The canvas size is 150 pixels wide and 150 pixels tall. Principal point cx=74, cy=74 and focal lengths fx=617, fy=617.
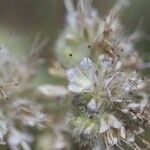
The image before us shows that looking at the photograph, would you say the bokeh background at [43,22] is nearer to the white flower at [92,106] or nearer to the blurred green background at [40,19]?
the blurred green background at [40,19]

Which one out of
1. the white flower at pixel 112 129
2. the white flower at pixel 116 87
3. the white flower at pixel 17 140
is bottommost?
the white flower at pixel 112 129

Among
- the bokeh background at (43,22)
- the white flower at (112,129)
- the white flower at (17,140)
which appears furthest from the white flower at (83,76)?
the bokeh background at (43,22)

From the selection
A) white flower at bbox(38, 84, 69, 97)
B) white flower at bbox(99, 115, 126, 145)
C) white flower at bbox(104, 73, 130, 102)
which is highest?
white flower at bbox(38, 84, 69, 97)

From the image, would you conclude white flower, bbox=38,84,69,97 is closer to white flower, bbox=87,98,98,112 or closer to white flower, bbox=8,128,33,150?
white flower, bbox=8,128,33,150

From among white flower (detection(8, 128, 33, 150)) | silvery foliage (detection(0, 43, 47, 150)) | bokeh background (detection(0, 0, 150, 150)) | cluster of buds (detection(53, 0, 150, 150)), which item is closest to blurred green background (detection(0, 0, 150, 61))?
bokeh background (detection(0, 0, 150, 150))

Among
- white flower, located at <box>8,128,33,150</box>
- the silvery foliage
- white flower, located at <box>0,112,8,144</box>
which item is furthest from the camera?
white flower, located at <box>8,128,33,150</box>

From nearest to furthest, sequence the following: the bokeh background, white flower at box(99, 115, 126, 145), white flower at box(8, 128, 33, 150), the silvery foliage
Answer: white flower at box(99, 115, 126, 145) < the silvery foliage < white flower at box(8, 128, 33, 150) < the bokeh background

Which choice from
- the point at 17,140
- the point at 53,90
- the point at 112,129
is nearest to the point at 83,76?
the point at 112,129
